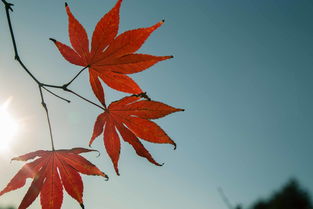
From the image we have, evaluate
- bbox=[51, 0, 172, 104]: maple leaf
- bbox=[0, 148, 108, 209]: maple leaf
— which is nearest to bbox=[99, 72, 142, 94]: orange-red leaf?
bbox=[51, 0, 172, 104]: maple leaf

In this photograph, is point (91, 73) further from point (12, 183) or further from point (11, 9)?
point (12, 183)

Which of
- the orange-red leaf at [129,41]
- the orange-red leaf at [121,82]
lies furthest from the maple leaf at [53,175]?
the orange-red leaf at [129,41]

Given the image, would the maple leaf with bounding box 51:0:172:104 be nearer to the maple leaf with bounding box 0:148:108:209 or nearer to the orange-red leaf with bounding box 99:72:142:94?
the orange-red leaf with bounding box 99:72:142:94

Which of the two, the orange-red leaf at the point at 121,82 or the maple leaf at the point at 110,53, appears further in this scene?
the orange-red leaf at the point at 121,82

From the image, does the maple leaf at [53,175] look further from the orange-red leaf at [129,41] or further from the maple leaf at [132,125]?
the orange-red leaf at [129,41]

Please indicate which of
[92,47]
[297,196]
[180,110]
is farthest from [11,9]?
[297,196]

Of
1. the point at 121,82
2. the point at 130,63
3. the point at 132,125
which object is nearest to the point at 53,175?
the point at 132,125

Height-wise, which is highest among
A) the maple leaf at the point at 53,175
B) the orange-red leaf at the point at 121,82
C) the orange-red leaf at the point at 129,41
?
the orange-red leaf at the point at 129,41
